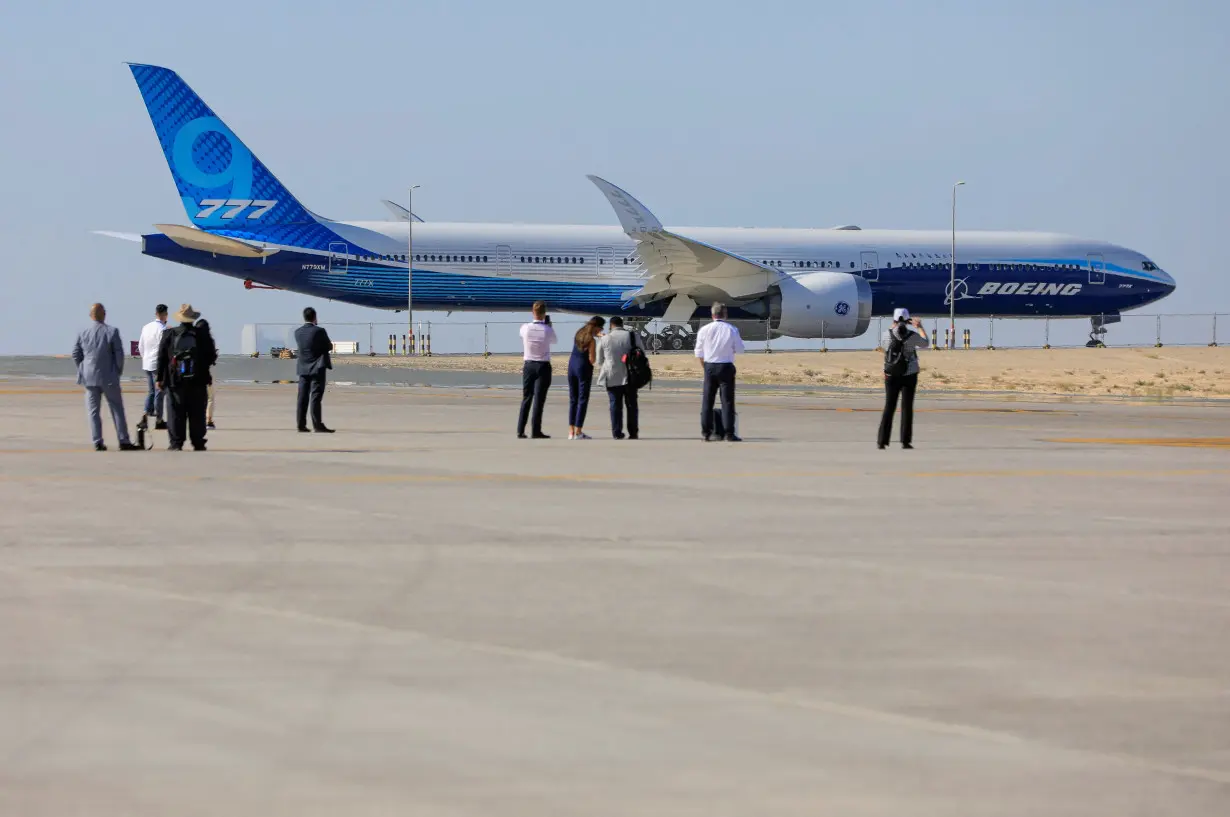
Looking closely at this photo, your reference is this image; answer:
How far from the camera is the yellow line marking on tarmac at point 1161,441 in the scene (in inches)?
A: 755

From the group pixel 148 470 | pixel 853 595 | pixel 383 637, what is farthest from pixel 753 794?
pixel 148 470

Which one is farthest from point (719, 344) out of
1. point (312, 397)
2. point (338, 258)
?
point (338, 258)

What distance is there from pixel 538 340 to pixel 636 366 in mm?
1253

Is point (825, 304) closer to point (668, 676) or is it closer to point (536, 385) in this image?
point (536, 385)

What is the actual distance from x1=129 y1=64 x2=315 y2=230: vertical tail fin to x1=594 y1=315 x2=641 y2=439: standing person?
31.3 meters

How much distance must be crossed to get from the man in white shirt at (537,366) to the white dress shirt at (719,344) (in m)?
1.82

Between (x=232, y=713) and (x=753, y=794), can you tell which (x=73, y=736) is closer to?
(x=232, y=713)

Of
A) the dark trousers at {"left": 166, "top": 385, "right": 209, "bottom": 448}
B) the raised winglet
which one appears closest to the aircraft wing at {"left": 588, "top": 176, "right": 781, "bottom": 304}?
the raised winglet

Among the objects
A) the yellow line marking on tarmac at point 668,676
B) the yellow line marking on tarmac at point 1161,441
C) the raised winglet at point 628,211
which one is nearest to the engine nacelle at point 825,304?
the raised winglet at point 628,211

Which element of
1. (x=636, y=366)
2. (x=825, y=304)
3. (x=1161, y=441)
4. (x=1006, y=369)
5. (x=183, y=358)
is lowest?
(x=1161, y=441)

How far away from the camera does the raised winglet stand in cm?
4897

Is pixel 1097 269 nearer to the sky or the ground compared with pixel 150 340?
nearer to the sky

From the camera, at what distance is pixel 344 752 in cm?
485

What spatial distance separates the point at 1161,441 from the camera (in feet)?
64.7
